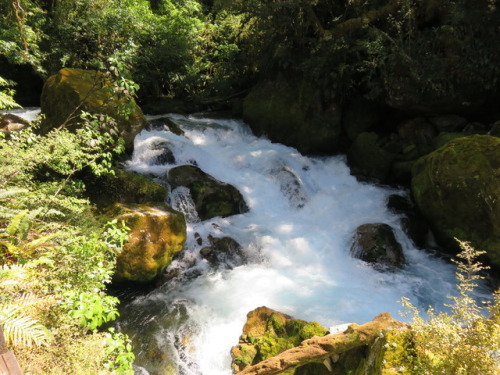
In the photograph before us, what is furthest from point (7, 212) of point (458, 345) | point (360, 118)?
point (360, 118)

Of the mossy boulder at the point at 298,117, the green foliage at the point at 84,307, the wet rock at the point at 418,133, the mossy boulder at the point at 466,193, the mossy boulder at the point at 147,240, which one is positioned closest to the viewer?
the green foliage at the point at 84,307

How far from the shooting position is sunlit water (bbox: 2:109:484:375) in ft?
16.6

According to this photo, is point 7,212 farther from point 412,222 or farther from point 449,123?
point 449,123

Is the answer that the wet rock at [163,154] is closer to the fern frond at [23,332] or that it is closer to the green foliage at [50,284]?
the green foliage at [50,284]

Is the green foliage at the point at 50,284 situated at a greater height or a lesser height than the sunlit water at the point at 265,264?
greater

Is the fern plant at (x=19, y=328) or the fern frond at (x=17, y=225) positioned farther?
the fern frond at (x=17, y=225)

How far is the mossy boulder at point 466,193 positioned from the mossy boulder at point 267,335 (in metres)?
4.10

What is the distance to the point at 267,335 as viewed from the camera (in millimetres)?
4645

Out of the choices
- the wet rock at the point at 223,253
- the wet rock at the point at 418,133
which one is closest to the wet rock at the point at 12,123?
the wet rock at the point at 223,253

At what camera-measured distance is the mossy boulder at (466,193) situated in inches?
241

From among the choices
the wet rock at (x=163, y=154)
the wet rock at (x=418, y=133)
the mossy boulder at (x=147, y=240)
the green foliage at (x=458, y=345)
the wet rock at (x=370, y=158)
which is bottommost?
the mossy boulder at (x=147, y=240)

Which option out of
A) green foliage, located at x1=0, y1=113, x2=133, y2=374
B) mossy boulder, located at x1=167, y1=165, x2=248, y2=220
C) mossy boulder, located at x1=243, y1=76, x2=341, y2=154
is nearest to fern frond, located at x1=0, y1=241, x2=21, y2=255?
green foliage, located at x1=0, y1=113, x2=133, y2=374

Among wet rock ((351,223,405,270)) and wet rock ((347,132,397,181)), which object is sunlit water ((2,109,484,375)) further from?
wet rock ((347,132,397,181))

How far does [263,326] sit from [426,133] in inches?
327
